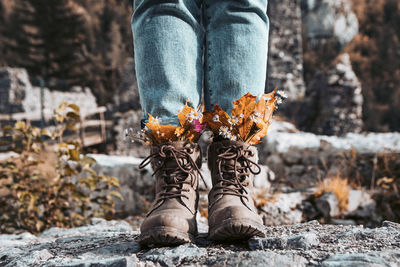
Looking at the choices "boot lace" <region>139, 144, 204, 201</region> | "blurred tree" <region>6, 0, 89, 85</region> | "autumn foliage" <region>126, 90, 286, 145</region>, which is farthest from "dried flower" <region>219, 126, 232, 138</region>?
"blurred tree" <region>6, 0, 89, 85</region>

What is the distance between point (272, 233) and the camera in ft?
3.66

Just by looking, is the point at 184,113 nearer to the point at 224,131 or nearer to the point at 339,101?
the point at 224,131

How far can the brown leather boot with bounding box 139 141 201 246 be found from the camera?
97 centimetres

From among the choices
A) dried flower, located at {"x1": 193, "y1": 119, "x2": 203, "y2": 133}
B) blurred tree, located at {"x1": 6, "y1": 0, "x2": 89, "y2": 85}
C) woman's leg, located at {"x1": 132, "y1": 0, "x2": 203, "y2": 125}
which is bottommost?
dried flower, located at {"x1": 193, "y1": 119, "x2": 203, "y2": 133}

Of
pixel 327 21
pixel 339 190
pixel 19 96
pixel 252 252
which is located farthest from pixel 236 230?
pixel 327 21

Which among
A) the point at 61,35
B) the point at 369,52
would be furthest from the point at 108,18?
the point at 369,52

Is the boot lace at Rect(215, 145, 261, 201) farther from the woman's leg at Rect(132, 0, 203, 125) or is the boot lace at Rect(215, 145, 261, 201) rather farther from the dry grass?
the dry grass

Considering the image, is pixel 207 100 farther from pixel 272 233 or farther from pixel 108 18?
pixel 108 18

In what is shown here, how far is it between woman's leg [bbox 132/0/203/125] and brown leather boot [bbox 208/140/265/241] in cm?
19

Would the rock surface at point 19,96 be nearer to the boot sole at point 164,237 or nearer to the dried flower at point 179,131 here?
the dried flower at point 179,131

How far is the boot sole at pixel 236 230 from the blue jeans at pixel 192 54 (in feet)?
1.17

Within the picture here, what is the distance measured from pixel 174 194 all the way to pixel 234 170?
7.8 inches

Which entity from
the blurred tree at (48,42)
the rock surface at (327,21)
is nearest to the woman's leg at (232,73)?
the rock surface at (327,21)

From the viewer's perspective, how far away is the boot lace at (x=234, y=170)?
3.59 feet
